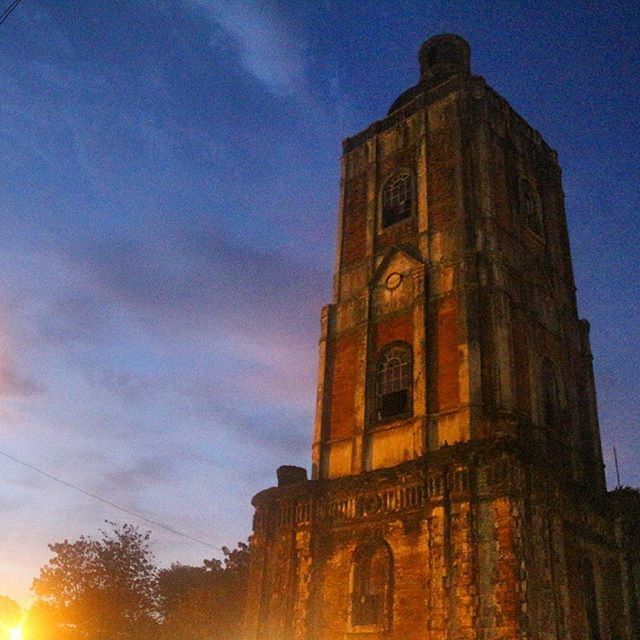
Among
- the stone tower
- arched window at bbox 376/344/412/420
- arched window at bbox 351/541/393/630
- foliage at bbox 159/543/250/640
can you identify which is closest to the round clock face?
the stone tower

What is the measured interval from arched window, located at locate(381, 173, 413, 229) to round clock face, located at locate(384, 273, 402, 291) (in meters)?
2.17

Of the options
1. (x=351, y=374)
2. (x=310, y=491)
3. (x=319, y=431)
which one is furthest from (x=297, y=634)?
(x=351, y=374)

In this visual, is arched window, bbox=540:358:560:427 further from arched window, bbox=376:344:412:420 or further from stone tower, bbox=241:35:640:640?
arched window, bbox=376:344:412:420

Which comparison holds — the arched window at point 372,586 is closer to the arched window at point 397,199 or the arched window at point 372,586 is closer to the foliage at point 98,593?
the arched window at point 397,199

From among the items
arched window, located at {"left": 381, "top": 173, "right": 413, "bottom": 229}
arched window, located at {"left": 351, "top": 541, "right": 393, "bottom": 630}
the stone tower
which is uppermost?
arched window, located at {"left": 381, "top": 173, "right": 413, "bottom": 229}

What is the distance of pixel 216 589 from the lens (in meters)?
36.3

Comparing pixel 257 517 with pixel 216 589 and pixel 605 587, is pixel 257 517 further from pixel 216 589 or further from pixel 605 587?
pixel 216 589

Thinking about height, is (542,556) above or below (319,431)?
below

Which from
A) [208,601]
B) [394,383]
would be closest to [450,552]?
[394,383]

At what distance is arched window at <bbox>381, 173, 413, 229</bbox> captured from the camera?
21.3 m

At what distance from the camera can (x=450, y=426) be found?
16406mm

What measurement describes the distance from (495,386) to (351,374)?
445 cm

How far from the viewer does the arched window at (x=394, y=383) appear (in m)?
18.1

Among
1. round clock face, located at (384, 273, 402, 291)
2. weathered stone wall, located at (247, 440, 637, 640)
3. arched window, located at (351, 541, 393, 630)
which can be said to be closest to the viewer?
weathered stone wall, located at (247, 440, 637, 640)
